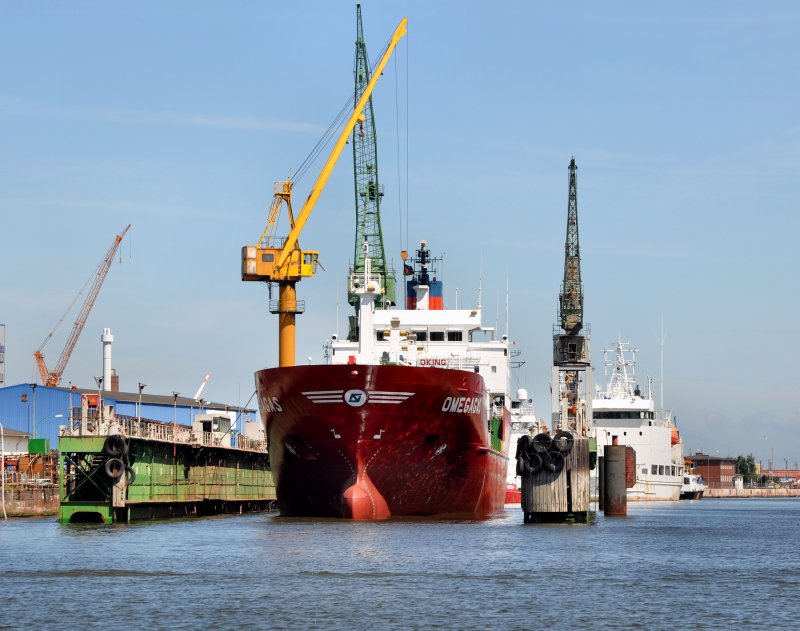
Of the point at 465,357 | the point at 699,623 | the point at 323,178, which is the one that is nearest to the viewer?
the point at 699,623

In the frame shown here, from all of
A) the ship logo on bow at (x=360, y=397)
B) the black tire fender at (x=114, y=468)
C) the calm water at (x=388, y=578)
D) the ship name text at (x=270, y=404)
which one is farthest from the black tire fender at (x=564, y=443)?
the black tire fender at (x=114, y=468)

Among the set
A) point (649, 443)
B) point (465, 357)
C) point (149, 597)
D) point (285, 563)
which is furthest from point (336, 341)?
point (649, 443)

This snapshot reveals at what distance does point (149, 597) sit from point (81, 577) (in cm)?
400

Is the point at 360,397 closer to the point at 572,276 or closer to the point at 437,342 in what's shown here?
the point at 437,342

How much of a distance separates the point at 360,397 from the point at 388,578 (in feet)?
51.5

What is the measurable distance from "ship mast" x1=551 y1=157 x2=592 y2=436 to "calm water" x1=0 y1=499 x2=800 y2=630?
528 inches

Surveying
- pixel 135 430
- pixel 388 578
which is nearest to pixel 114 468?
pixel 135 430

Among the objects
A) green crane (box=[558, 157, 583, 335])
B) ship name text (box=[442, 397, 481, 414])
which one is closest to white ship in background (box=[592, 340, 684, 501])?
green crane (box=[558, 157, 583, 335])

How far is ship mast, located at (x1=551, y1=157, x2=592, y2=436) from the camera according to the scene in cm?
6366

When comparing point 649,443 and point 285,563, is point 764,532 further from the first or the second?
point 649,443

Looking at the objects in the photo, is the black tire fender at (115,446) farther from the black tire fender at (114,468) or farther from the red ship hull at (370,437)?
the red ship hull at (370,437)

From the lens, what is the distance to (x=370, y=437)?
162ft

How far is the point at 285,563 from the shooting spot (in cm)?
3700

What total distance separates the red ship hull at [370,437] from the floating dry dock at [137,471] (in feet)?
18.8
